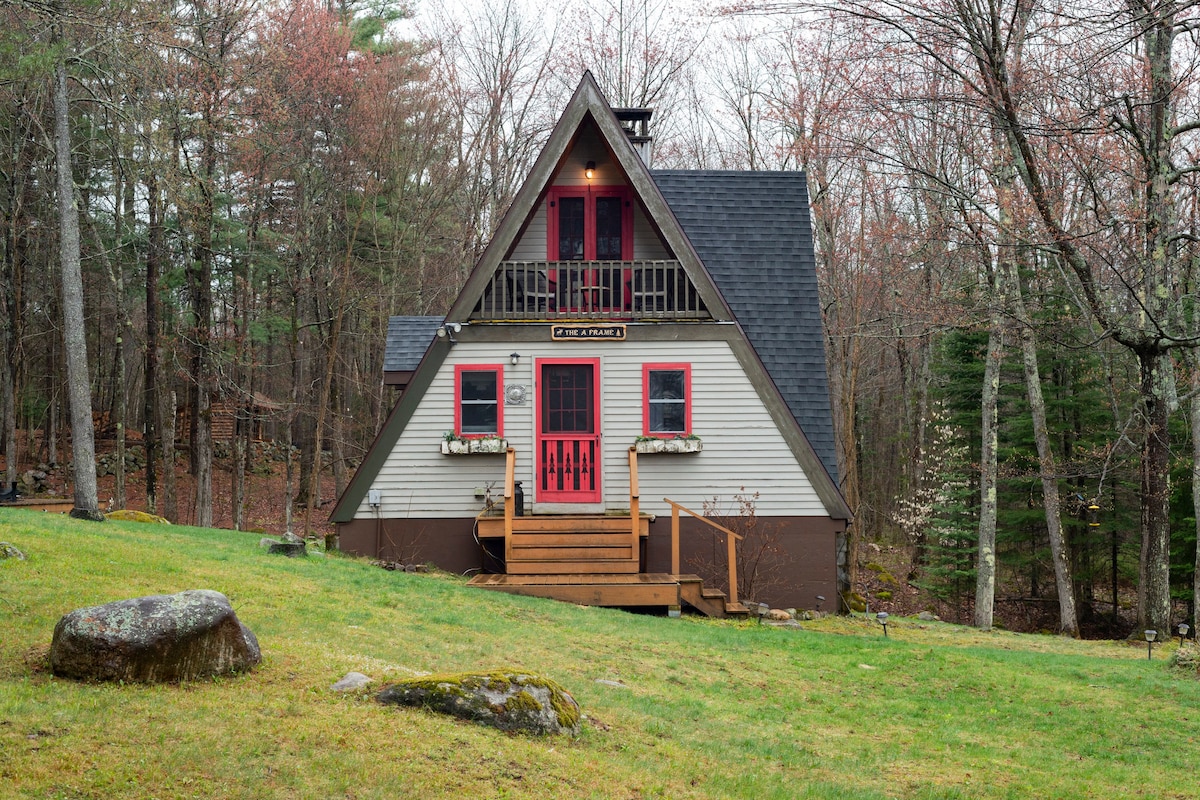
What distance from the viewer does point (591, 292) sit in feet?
55.1

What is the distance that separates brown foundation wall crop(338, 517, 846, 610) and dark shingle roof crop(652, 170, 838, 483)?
4.17ft

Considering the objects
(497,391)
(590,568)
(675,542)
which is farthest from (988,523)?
(497,391)

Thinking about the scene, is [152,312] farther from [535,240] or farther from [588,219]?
[588,219]

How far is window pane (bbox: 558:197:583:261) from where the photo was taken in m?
17.5

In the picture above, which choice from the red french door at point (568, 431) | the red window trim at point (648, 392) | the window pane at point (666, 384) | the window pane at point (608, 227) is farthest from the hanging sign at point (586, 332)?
the window pane at point (608, 227)

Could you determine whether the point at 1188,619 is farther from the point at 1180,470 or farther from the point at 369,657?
the point at 369,657

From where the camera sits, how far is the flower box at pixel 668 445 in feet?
53.1

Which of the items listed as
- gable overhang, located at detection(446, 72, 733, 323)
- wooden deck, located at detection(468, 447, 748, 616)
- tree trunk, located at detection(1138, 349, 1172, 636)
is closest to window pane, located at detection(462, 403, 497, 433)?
wooden deck, located at detection(468, 447, 748, 616)

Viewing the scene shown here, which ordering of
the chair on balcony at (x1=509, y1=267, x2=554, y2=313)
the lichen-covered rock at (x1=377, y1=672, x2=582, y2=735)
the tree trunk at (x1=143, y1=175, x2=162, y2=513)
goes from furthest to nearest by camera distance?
the tree trunk at (x1=143, y1=175, x2=162, y2=513) < the chair on balcony at (x1=509, y1=267, x2=554, y2=313) < the lichen-covered rock at (x1=377, y1=672, x2=582, y2=735)

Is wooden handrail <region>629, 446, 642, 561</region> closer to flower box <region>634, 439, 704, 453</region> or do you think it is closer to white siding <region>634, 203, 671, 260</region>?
flower box <region>634, 439, 704, 453</region>

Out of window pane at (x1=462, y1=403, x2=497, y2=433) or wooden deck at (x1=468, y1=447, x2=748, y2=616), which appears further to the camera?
window pane at (x1=462, y1=403, x2=497, y2=433)

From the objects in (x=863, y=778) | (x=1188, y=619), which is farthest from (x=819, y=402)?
(x=1188, y=619)

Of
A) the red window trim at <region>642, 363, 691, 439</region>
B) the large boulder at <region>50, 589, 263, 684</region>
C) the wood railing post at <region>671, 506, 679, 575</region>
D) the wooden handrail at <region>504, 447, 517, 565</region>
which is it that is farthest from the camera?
the red window trim at <region>642, 363, 691, 439</region>

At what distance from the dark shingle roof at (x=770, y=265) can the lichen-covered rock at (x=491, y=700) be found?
35.3 ft
